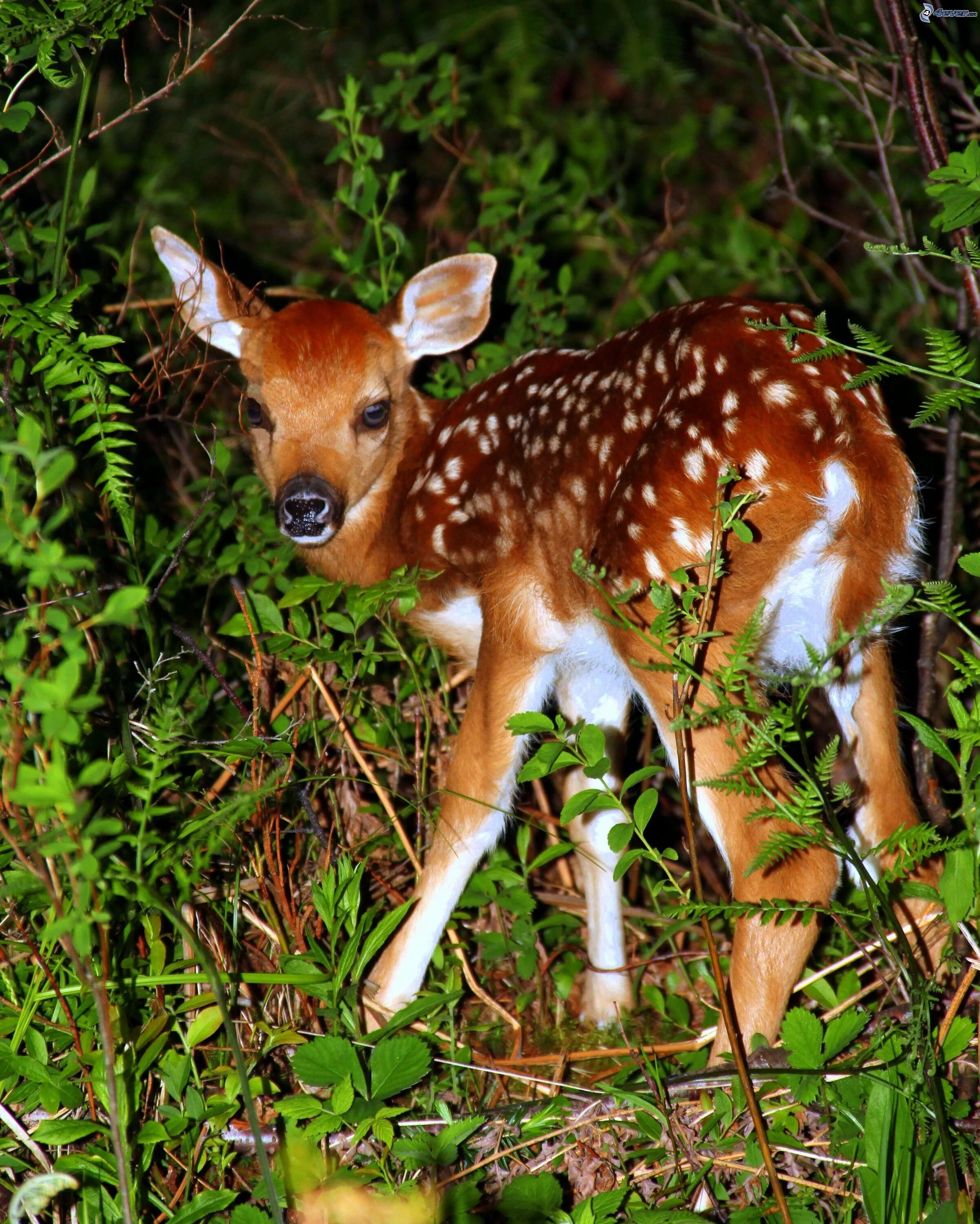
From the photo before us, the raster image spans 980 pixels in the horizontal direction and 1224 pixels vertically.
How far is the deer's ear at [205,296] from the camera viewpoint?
3.43 meters

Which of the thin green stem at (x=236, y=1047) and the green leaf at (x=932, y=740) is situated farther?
the green leaf at (x=932, y=740)

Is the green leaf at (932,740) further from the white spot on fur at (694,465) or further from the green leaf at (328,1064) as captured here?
the green leaf at (328,1064)

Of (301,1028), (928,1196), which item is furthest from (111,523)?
(928,1196)

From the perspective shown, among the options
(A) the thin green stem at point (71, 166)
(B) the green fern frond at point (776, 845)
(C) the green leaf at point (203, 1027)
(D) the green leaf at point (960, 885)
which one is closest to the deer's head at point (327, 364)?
(A) the thin green stem at point (71, 166)

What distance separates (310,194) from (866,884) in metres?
4.18

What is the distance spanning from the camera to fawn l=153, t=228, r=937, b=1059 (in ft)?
8.68

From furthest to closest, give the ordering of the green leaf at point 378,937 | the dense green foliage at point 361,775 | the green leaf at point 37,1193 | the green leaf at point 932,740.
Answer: the green leaf at point 378,937
the dense green foliage at point 361,775
the green leaf at point 932,740
the green leaf at point 37,1193

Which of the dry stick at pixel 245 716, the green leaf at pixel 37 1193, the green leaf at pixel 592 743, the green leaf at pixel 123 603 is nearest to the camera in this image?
the green leaf at pixel 123 603

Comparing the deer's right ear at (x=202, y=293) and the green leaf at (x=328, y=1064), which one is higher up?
the deer's right ear at (x=202, y=293)

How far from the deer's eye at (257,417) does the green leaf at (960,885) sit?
217 cm

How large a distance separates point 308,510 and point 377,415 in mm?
461

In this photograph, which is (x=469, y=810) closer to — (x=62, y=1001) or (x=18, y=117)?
(x=62, y=1001)

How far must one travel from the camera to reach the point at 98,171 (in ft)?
15.0

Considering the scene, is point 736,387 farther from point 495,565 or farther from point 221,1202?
point 221,1202
